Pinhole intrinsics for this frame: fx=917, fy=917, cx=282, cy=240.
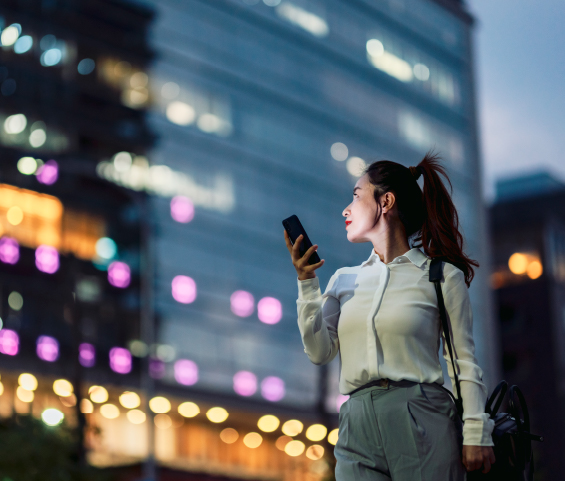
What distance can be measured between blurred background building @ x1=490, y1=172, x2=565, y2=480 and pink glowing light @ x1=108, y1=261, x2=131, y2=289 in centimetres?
3882

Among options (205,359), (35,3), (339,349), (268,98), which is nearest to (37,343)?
(205,359)

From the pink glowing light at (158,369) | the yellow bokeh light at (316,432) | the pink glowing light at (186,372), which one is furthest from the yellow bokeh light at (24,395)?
the yellow bokeh light at (316,432)

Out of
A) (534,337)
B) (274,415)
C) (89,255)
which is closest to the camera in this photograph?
(89,255)

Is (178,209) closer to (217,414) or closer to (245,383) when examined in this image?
(245,383)

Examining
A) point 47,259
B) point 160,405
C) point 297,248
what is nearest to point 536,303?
point 160,405

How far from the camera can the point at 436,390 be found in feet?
11.6

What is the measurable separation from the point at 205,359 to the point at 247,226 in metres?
7.90

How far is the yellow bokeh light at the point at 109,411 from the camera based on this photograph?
42750 mm

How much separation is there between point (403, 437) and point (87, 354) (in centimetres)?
3911

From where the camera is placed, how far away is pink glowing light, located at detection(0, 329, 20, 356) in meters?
38.8

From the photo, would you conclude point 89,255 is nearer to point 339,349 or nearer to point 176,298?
point 176,298

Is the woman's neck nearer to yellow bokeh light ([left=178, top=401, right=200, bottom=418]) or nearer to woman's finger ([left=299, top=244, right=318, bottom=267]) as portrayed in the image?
woman's finger ([left=299, top=244, right=318, bottom=267])

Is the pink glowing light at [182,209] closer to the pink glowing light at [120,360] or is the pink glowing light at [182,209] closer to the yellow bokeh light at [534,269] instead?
the pink glowing light at [120,360]

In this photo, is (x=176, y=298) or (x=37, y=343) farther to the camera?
(x=176, y=298)
